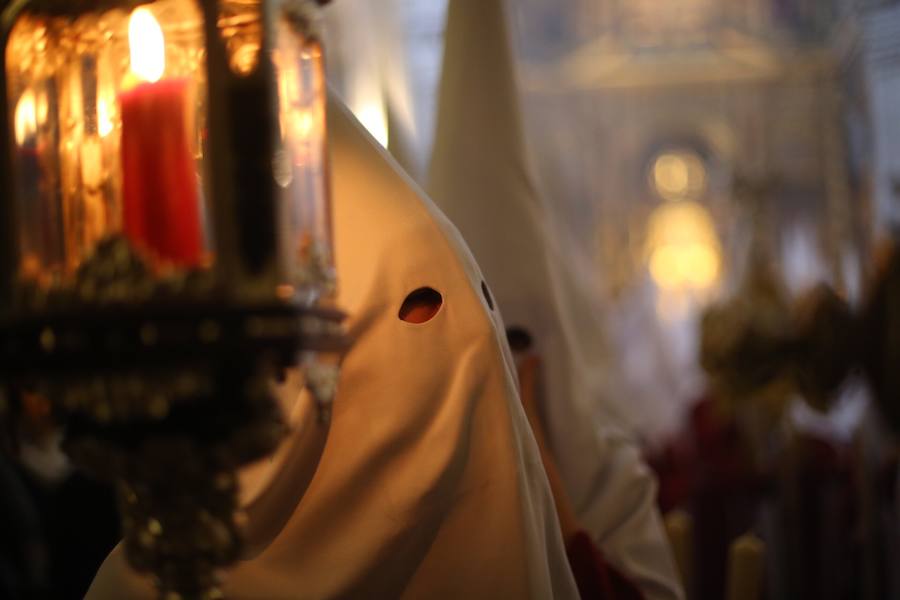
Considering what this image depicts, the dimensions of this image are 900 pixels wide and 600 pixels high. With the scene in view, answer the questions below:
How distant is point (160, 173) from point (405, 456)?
0.69 m

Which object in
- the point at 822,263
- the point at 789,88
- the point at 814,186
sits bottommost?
the point at 822,263

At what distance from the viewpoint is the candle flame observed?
3.63 feet

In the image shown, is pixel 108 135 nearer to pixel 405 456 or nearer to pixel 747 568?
pixel 405 456

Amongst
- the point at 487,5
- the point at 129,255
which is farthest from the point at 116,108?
the point at 487,5

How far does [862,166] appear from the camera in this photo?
48.7 feet

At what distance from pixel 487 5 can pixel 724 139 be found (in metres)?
15.0

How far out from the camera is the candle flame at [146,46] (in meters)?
1.11

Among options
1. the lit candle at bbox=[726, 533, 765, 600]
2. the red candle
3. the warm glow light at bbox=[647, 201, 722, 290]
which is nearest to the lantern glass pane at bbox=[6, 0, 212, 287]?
the red candle

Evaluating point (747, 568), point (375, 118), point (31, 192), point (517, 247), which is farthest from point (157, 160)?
point (375, 118)

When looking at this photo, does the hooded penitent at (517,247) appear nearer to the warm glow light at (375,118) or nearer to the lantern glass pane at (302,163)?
the warm glow light at (375,118)

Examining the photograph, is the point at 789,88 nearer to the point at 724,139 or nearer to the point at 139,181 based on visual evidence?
the point at 724,139

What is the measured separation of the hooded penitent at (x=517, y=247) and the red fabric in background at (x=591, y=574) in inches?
8.6

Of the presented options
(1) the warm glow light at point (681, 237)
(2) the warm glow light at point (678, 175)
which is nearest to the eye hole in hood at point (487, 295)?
(1) the warm glow light at point (681, 237)

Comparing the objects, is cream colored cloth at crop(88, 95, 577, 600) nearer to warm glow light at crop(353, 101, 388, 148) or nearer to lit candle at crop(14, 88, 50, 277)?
lit candle at crop(14, 88, 50, 277)
